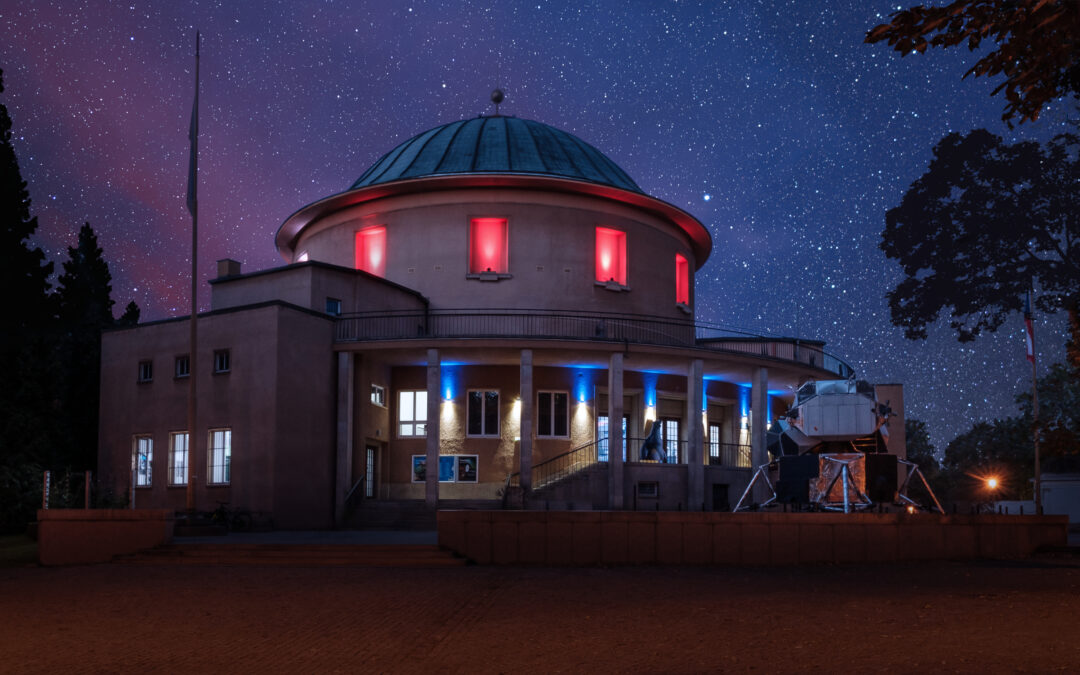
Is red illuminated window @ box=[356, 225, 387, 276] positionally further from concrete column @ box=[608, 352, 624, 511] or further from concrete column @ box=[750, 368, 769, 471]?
concrete column @ box=[750, 368, 769, 471]

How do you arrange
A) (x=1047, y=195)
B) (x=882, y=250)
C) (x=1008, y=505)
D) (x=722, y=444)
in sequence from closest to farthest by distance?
(x=722, y=444), (x=1008, y=505), (x=1047, y=195), (x=882, y=250)

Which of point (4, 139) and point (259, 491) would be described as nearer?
point (259, 491)

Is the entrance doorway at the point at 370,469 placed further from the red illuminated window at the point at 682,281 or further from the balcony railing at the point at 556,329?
the red illuminated window at the point at 682,281

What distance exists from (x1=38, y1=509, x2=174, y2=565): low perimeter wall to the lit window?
9.33 meters

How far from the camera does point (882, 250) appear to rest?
5312 centimetres

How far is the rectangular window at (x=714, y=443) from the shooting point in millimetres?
38594

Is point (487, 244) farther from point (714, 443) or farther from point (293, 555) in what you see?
point (293, 555)

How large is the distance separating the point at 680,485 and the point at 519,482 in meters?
5.63

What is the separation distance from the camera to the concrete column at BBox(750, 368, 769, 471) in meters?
34.0

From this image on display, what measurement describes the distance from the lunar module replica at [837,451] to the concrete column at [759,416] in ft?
53.0

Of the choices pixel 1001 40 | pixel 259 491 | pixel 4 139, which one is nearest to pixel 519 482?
pixel 259 491

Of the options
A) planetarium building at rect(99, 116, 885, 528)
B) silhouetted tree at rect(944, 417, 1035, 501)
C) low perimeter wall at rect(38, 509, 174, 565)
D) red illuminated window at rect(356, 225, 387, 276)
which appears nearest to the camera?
low perimeter wall at rect(38, 509, 174, 565)

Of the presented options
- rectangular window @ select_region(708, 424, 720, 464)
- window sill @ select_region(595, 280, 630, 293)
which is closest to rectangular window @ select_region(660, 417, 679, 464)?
rectangular window @ select_region(708, 424, 720, 464)

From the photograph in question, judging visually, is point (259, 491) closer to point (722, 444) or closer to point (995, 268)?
point (722, 444)
